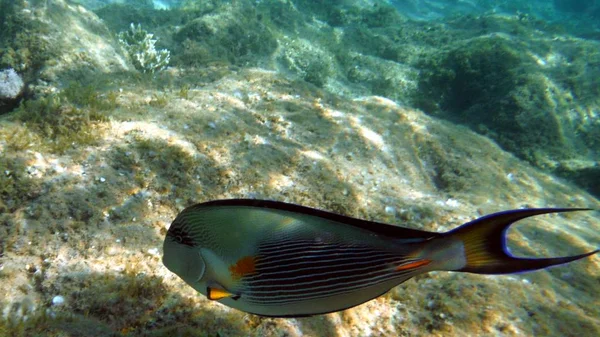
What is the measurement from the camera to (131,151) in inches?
132

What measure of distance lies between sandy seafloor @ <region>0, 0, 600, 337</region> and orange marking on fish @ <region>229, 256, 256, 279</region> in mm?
1216

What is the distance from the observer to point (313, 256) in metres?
1.12

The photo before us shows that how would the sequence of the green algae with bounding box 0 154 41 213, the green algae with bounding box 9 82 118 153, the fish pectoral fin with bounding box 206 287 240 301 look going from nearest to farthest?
1. the fish pectoral fin with bounding box 206 287 240 301
2. the green algae with bounding box 0 154 41 213
3. the green algae with bounding box 9 82 118 153

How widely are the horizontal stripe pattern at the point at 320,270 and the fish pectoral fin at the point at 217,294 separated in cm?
10

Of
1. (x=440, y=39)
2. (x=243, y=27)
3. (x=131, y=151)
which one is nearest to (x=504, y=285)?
(x=131, y=151)

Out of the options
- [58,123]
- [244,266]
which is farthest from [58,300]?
[58,123]

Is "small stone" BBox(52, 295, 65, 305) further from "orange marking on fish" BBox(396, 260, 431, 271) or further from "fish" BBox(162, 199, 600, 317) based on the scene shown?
"orange marking on fish" BBox(396, 260, 431, 271)

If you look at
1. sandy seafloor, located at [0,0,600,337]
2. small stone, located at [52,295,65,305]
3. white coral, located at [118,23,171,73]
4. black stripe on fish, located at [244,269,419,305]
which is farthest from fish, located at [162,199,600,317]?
white coral, located at [118,23,171,73]

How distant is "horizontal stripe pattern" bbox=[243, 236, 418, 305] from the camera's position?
3.62 feet

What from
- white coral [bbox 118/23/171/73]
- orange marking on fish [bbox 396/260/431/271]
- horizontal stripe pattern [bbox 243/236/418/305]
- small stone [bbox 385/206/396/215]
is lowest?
white coral [bbox 118/23/171/73]

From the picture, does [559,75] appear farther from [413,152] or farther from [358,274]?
[358,274]

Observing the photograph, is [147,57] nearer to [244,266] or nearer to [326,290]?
[244,266]

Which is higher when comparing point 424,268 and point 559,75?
point 559,75

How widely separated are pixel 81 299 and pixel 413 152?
508cm
